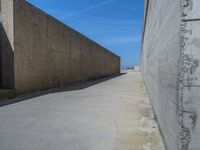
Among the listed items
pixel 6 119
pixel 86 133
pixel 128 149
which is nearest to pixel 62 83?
pixel 6 119

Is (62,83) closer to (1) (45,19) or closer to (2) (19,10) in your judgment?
(1) (45,19)

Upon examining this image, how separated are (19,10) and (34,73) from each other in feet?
8.48

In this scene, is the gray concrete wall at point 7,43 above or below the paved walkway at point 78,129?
above

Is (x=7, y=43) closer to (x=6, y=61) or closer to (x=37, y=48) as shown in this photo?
(x=6, y=61)

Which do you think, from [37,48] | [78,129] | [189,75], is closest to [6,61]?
[37,48]

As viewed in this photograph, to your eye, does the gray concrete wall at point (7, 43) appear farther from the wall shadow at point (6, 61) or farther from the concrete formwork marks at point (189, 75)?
the concrete formwork marks at point (189, 75)

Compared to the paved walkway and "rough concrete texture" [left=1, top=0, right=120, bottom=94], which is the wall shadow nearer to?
"rough concrete texture" [left=1, top=0, right=120, bottom=94]

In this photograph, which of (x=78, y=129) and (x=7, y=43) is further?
(x=7, y=43)

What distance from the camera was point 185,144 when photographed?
1450 mm

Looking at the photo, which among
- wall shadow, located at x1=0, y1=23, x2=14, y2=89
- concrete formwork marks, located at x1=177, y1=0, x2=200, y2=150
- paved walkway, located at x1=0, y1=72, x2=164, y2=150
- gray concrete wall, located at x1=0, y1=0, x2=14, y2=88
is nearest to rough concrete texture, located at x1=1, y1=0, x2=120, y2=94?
gray concrete wall, located at x1=0, y1=0, x2=14, y2=88

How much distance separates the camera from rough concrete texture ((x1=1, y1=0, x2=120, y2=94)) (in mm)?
6770

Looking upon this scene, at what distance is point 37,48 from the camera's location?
798cm

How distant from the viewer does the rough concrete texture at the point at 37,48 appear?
677cm

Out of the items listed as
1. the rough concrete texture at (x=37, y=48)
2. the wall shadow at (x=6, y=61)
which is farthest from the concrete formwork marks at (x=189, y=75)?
the wall shadow at (x=6, y=61)
